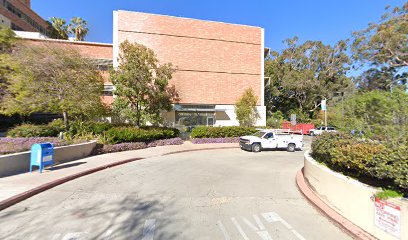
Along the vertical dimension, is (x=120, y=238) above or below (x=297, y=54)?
below

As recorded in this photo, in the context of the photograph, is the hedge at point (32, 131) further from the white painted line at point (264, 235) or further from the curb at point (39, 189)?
the white painted line at point (264, 235)

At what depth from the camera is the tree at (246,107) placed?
22688mm

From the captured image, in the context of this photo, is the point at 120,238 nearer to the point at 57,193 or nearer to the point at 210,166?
the point at 57,193

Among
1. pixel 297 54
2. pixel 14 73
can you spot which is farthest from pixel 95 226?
pixel 297 54

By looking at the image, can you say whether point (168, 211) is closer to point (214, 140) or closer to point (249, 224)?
point (249, 224)

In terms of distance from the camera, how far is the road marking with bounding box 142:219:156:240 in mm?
3998

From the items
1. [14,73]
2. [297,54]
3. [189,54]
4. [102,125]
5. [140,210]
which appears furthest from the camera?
[297,54]

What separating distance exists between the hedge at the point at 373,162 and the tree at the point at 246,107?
53.4ft

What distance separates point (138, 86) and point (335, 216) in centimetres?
1489

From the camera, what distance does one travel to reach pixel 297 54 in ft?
130

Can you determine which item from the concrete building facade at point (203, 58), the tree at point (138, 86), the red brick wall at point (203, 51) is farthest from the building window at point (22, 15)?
the tree at point (138, 86)

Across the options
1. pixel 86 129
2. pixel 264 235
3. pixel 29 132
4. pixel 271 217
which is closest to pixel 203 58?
pixel 86 129

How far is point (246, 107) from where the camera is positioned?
2272 cm

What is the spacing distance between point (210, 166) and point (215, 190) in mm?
3747
